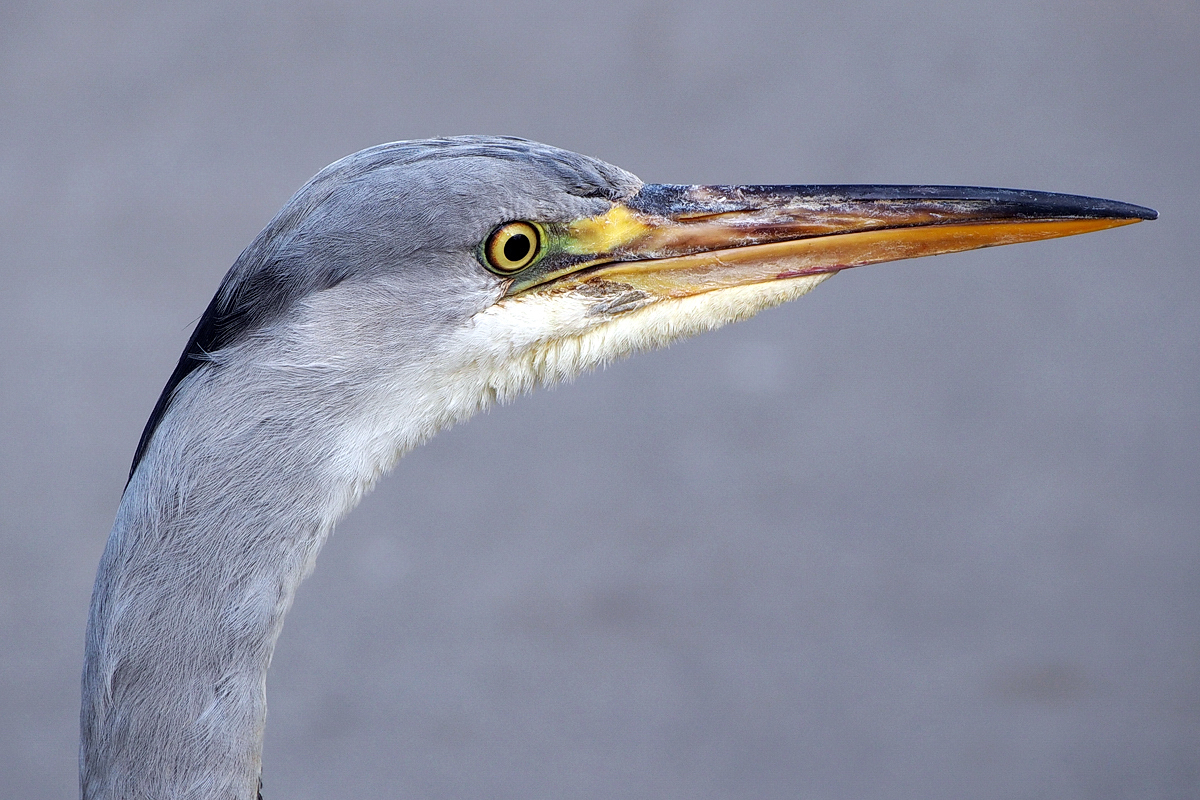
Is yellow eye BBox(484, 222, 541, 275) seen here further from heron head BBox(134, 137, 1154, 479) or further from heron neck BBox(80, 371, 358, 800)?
heron neck BBox(80, 371, 358, 800)

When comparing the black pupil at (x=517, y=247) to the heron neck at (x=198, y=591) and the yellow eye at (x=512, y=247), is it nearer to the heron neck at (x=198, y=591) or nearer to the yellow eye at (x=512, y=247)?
the yellow eye at (x=512, y=247)

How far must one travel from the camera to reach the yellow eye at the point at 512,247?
1222 millimetres

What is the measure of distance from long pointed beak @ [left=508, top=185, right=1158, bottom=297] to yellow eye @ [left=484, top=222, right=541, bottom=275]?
5 centimetres

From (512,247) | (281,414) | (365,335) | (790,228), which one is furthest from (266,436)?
(790,228)

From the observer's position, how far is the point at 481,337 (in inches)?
47.8

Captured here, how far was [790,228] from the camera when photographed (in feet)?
4.35

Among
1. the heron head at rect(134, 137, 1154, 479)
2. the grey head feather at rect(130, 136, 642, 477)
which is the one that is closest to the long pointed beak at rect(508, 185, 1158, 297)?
the heron head at rect(134, 137, 1154, 479)

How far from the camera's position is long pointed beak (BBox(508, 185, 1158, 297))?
1.29 meters

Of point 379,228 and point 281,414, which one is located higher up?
point 379,228

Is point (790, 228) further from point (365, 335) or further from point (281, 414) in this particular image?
point (281, 414)

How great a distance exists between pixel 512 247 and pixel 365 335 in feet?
0.60

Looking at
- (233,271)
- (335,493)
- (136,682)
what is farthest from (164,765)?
(233,271)

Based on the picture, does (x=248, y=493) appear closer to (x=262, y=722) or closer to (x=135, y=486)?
(x=135, y=486)

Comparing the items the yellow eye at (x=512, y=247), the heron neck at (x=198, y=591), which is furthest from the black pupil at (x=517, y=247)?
the heron neck at (x=198, y=591)
